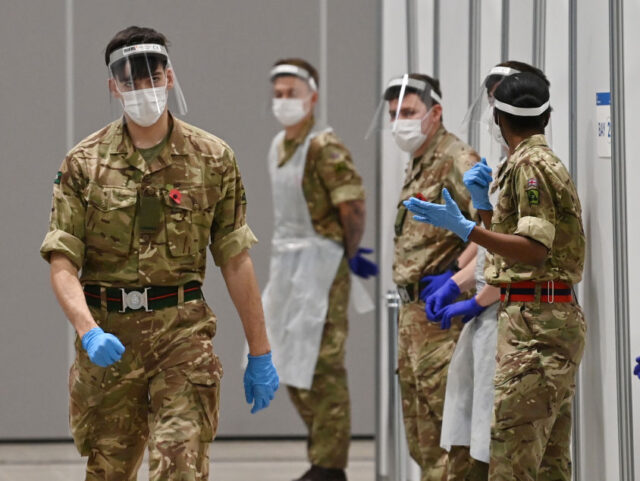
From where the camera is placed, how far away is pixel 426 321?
4.56 metres

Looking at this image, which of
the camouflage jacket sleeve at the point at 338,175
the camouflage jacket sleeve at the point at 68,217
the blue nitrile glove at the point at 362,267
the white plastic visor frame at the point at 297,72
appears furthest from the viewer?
the white plastic visor frame at the point at 297,72

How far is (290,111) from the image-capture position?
6.17 m

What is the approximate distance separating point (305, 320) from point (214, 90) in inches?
68.0

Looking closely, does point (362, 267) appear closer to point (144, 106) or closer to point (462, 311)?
point (462, 311)

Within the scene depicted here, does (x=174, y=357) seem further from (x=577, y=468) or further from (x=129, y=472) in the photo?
(x=577, y=468)

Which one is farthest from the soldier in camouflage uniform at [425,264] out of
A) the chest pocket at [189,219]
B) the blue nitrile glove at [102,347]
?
the blue nitrile glove at [102,347]

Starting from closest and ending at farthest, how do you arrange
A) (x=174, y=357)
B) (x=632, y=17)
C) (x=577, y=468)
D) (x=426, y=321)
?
1. (x=174, y=357)
2. (x=632, y=17)
3. (x=577, y=468)
4. (x=426, y=321)

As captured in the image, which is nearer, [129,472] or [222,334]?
[129,472]

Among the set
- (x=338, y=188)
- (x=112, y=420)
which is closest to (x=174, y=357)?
(x=112, y=420)

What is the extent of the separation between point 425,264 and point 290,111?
5.96ft

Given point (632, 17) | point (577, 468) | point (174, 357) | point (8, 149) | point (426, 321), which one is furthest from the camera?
point (8, 149)

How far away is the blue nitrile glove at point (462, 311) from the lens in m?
4.07

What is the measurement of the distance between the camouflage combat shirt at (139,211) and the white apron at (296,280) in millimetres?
2455

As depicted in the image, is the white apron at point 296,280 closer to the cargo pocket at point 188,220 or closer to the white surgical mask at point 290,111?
the white surgical mask at point 290,111
